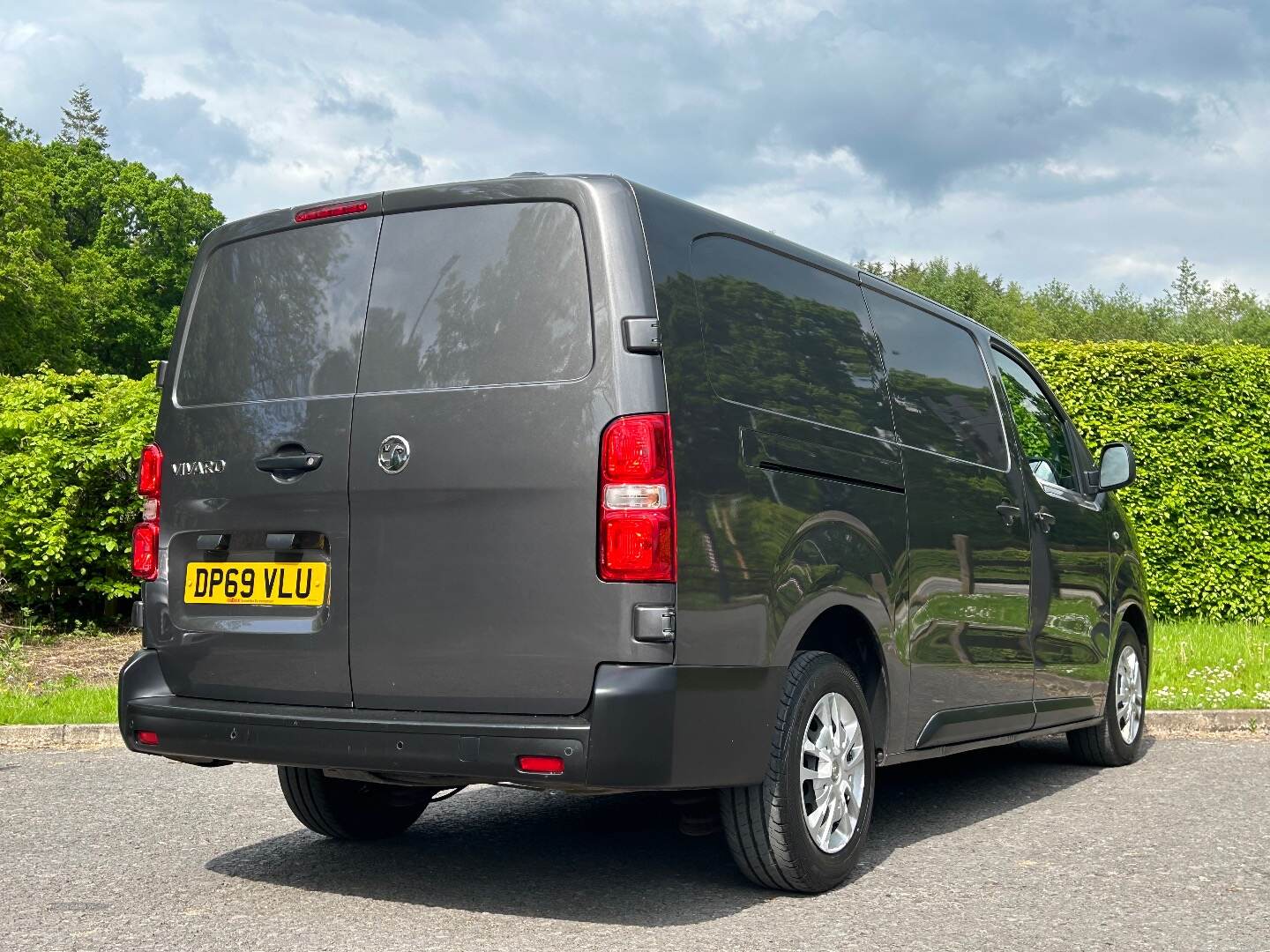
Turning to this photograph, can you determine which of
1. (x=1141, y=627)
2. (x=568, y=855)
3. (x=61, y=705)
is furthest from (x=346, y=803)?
(x=1141, y=627)

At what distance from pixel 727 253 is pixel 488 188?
0.82 metres

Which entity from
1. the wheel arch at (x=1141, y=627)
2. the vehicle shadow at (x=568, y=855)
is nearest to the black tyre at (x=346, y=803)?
the vehicle shadow at (x=568, y=855)

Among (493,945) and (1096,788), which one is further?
(1096,788)

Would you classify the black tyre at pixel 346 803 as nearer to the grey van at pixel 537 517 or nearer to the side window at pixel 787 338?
the grey van at pixel 537 517

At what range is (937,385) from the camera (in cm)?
602

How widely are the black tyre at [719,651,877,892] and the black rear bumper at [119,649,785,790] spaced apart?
141mm

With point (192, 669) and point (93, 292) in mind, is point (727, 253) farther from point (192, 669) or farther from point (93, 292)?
point (93, 292)

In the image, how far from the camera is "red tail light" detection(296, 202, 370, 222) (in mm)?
4730

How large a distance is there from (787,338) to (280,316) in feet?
5.52

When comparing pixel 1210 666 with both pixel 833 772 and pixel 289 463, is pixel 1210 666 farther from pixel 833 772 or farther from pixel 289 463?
pixel 289 463

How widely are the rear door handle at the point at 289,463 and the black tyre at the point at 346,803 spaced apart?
135 centimetres

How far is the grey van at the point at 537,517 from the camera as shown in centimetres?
414

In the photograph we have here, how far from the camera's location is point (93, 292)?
5066 cm

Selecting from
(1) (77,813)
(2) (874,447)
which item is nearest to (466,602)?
(2) (874,447)
